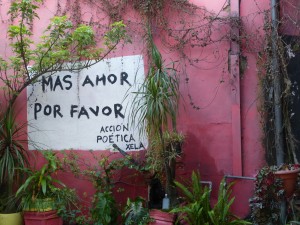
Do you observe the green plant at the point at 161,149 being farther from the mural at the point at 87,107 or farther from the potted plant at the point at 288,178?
the potted plant at the point at 288,178

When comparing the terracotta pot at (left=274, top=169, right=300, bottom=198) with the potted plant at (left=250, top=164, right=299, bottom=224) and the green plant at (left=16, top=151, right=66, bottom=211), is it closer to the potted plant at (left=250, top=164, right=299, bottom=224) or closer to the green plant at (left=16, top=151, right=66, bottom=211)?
the potted plant at (left=250, top=164, right=299, bottom=224)

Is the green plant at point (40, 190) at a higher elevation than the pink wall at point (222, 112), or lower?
lower

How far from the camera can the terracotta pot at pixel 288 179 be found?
15.3 ft

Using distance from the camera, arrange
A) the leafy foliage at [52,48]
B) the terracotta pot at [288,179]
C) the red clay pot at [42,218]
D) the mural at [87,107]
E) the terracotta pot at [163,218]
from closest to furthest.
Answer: the terracotta pot at [288,179] → the terracotta pot at [163,218] → the red clay pot at [42,218] → the leafy foliage at [52,48] → the mural at [87,107]

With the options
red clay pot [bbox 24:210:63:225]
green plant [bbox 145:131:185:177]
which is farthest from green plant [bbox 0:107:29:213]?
green plant [bbox 145:131:185:177]

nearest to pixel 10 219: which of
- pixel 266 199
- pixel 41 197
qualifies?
pixel 41 197

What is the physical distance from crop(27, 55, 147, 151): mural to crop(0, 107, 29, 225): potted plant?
45 cm

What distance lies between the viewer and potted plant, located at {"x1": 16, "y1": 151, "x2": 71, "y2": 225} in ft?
18.1

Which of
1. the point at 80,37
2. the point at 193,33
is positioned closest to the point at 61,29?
the point at 80,37

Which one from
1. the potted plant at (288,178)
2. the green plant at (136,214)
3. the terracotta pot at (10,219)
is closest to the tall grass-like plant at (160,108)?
the green plant at (136,214)

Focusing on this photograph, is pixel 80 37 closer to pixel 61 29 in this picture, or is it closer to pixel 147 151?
pixel 61 29

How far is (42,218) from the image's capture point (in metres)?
5.50

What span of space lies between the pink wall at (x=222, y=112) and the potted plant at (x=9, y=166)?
1.59 meters

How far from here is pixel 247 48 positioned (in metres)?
5.52
